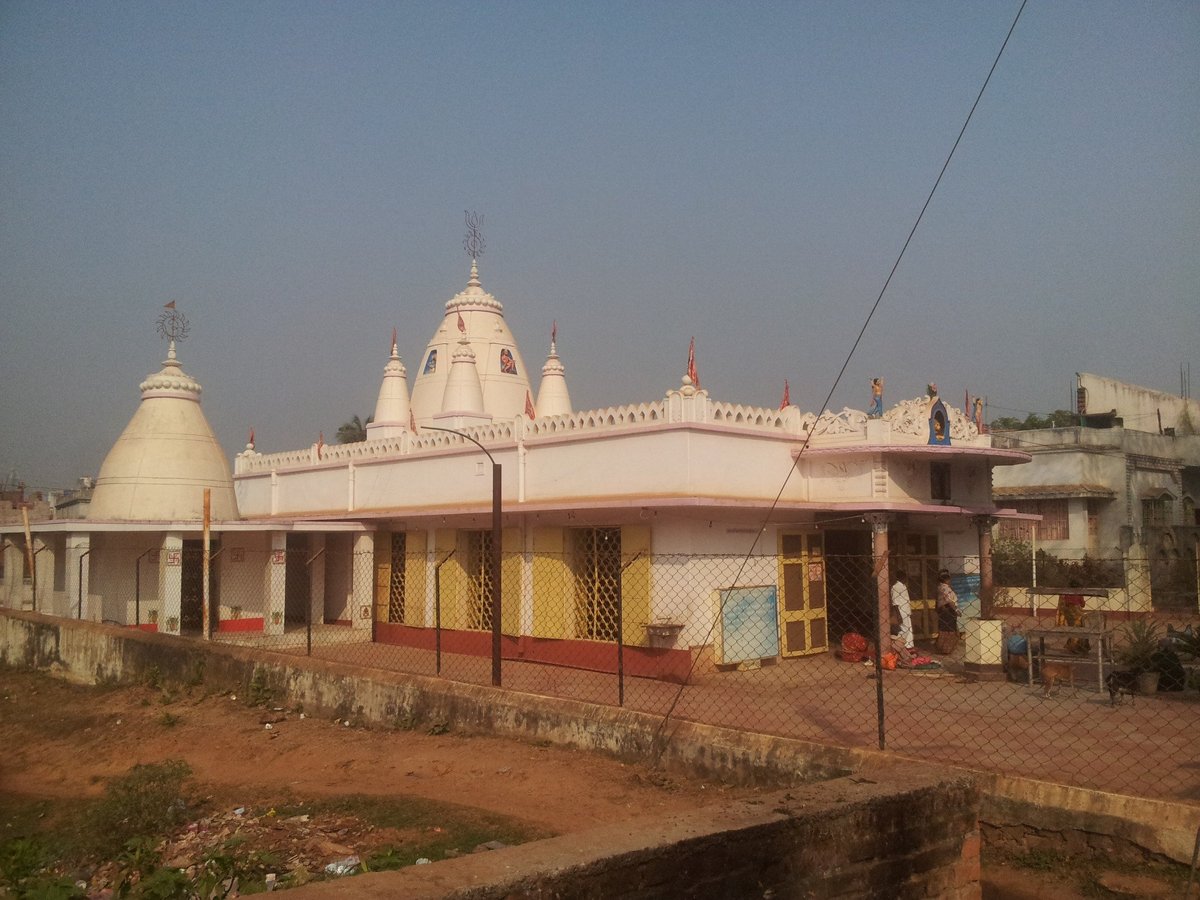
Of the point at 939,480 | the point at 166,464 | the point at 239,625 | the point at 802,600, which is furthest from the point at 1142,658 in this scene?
the point at 166,464

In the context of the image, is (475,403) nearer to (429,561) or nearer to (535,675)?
(429,561)

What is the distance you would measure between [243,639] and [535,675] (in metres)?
7.31

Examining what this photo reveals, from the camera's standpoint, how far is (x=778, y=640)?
14.5 metres

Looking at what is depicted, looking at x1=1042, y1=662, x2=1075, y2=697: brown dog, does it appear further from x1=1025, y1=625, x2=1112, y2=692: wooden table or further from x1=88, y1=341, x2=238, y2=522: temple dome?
x1=88, y1=341, x2=238, y2=522: temple dome

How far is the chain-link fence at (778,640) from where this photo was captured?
887cm

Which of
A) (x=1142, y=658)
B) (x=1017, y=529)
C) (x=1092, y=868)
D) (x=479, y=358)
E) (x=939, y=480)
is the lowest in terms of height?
(x=1092, y=868)

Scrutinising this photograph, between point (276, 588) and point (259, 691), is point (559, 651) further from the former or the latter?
point (276, 588)

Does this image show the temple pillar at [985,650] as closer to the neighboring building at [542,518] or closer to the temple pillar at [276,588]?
the neighboring building at [542,518]

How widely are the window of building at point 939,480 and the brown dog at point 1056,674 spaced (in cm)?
384

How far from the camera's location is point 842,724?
31.9 ft

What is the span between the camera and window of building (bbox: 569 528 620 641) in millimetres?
14930

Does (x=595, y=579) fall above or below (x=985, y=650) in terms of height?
above

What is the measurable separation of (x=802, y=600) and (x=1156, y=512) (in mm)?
16424

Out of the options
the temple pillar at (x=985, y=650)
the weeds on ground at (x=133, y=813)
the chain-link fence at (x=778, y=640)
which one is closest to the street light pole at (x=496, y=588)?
the chain-link fence at (x=778, y=640)
